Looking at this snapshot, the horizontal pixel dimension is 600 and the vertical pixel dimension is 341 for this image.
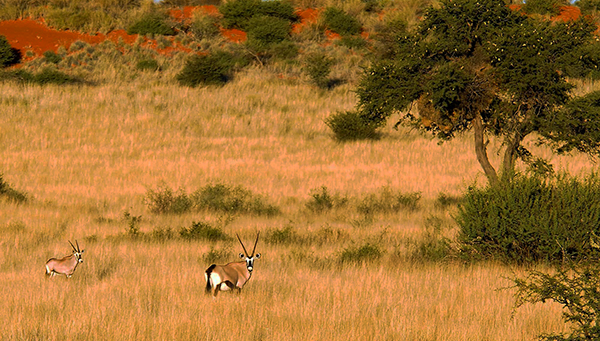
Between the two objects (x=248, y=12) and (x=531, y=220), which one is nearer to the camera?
(x=531, y=220)

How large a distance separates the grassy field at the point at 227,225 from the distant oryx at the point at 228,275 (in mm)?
271

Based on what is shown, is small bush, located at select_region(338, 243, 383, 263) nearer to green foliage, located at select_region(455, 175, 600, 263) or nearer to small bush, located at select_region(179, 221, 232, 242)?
green foliage, located at select_region(455, 175, 600, 263)

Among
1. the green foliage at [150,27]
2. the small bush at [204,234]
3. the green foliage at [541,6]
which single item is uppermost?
the green foliage at [541,6]

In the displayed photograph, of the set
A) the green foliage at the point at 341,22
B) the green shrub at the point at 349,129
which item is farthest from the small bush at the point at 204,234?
the green foliage at the point at 341,22

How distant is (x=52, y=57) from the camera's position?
153 feet

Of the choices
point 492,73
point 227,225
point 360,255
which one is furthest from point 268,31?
point 360,255

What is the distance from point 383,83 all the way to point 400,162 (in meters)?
14.0

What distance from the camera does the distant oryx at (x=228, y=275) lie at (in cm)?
724

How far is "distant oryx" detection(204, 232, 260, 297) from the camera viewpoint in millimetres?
7242

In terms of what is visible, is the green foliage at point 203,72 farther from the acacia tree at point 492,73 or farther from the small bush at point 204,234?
the small bush at point 204,234

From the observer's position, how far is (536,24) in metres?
15.9

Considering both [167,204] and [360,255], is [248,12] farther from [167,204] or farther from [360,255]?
[360,255]

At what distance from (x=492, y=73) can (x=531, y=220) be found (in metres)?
4.83

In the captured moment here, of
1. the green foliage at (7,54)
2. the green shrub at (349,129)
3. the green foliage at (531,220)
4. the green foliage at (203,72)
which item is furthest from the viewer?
the green foliage at (7,54)
